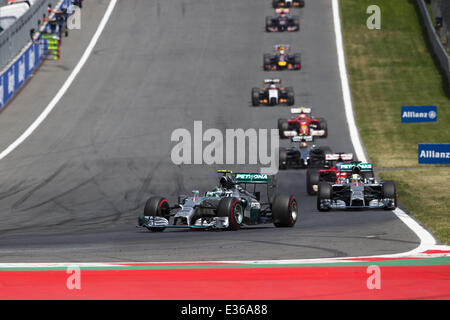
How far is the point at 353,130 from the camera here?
35031 millimetres

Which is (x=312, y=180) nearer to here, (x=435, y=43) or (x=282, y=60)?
(x=282, y=60)

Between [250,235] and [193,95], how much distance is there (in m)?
24.7

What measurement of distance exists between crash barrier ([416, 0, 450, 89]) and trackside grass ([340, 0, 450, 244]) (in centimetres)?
44

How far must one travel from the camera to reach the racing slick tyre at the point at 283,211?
1755 cm

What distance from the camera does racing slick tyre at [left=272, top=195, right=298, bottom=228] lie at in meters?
17.5

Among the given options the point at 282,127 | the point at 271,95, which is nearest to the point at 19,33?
the point at 271,95

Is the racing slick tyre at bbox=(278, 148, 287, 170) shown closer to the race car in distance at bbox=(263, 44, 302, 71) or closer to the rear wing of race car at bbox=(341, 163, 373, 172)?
the rear wing of race car at bbox=(341, 163, 373, 172)

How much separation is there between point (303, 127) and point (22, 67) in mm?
16085

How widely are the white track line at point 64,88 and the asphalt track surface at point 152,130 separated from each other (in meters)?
0.31

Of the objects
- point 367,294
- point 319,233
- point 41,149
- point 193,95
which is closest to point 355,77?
point 193,95

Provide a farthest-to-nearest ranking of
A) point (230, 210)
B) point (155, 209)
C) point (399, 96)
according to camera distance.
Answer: point (399, 96)
point (155, 209)
point (230, 210)

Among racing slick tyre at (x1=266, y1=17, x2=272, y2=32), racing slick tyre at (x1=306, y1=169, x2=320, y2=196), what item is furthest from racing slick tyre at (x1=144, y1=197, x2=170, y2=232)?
racing slick tyre at (x1=266, y1=17, x2=272, y2=32)

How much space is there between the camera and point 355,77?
43656 mm

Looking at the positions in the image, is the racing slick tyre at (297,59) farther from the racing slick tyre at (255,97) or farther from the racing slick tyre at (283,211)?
the racing slick tyre at (283,211)
